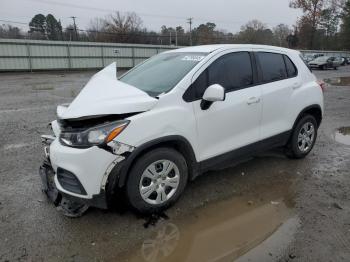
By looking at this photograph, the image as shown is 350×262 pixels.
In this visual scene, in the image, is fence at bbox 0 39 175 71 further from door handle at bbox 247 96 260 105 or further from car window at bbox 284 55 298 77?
door handle at bbox 247 96 260 105

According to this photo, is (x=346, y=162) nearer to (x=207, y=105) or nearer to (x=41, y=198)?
(x=207, y=105)

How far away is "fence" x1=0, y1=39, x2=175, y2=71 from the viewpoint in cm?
2462

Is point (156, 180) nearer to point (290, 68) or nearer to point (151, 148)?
point (151, 148)

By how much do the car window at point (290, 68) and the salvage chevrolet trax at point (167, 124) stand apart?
0.02m

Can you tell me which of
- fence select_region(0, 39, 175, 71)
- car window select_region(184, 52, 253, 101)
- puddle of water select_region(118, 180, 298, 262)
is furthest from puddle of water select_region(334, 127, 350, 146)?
fence select_region(0, 39, 175, 71)

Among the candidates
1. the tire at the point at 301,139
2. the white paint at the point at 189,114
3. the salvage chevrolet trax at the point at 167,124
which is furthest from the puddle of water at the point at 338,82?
the salvage chevrolet trax at the point at 167,124

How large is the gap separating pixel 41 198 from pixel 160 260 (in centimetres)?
191

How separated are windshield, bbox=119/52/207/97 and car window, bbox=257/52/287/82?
1014 millimetres

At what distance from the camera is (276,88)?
450cm

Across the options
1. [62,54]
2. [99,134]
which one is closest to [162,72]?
[99,134]

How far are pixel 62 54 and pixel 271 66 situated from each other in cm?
2568

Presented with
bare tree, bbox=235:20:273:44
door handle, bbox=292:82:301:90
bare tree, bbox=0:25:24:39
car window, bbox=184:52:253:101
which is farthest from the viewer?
bare tree, bbox=235:20:273:44

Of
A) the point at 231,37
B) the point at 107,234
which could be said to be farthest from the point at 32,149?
the point at 231,37

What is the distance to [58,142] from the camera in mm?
3279
